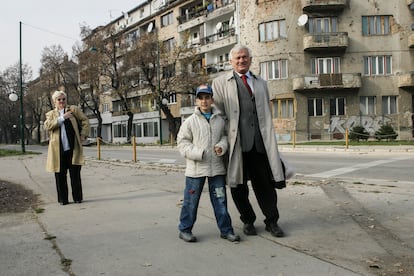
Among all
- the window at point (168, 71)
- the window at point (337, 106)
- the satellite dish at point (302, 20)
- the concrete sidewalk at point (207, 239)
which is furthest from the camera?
the window at point (168, 71)

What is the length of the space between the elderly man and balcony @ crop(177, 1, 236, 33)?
35965 mm

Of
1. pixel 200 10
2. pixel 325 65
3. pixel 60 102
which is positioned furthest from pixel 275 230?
pixel 200 10

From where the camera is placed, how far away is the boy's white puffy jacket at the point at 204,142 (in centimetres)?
429

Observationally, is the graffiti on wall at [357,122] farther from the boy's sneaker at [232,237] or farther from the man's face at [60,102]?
the boy's sneaker at [232,237]

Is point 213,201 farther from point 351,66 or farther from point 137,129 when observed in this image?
point 137,129

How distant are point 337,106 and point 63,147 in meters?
30.3

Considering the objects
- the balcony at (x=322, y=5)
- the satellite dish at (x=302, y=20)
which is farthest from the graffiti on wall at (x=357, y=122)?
the balcony at (x=322, y=5)

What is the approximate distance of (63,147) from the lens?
21.8 ft

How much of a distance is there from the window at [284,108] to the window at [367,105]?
5.50m

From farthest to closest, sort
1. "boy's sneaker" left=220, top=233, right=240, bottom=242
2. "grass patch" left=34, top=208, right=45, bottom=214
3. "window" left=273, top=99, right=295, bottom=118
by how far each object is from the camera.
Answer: "window" left=273, top=99, right=295, bottom=118
"grass patch" left=34, top=208, right=45, bottom=214
"boy's sneaker" left=220, top=233, right=240, bottom=242

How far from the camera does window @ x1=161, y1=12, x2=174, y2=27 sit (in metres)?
48.6

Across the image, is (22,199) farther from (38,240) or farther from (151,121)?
(151,121)

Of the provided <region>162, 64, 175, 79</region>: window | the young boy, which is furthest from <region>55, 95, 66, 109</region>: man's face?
<region>162, 64, 175, 79</region>: window

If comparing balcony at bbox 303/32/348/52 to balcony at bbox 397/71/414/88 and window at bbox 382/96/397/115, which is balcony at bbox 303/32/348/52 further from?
window at bbox 382/96/397/115
